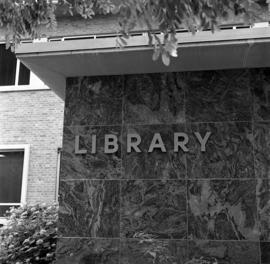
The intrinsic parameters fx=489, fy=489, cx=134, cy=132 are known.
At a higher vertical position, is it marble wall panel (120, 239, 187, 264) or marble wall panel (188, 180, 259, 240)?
marble wall panel (188, 180, 259, 240)

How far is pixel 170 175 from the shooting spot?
6.84 m

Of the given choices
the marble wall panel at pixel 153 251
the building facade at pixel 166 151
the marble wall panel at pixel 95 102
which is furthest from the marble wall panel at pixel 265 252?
the marble wall panel at pixel 95 102

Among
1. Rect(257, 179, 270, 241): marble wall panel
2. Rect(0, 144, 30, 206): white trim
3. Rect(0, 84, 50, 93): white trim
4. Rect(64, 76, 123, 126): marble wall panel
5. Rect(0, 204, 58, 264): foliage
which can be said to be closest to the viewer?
Rect(257, 179, 270, 241): marble wall panel

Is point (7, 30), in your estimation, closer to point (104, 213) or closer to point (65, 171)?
point (65, 171)

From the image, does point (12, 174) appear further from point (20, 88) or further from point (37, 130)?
point (20, 88)

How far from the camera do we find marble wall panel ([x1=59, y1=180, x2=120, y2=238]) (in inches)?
268

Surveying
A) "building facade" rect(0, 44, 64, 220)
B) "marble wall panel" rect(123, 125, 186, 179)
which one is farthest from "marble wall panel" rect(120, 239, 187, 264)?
"building facade" rect(0, 44, 64, 220)

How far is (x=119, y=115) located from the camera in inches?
282

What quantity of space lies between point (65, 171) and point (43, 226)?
Answer: 164 inches

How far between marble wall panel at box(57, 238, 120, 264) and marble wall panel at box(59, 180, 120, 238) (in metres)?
0.08

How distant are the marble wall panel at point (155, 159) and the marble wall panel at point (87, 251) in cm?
99

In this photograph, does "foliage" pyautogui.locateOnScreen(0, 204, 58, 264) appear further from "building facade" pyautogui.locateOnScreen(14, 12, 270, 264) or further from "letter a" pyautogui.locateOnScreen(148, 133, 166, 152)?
"letter a" pyautogui.locateOnScreen(148, 133, 166, 152)

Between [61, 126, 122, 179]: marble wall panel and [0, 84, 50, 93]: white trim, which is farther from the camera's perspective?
[0, 84, 50, 93]: white trim

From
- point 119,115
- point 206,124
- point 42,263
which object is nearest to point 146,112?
point 119,115
